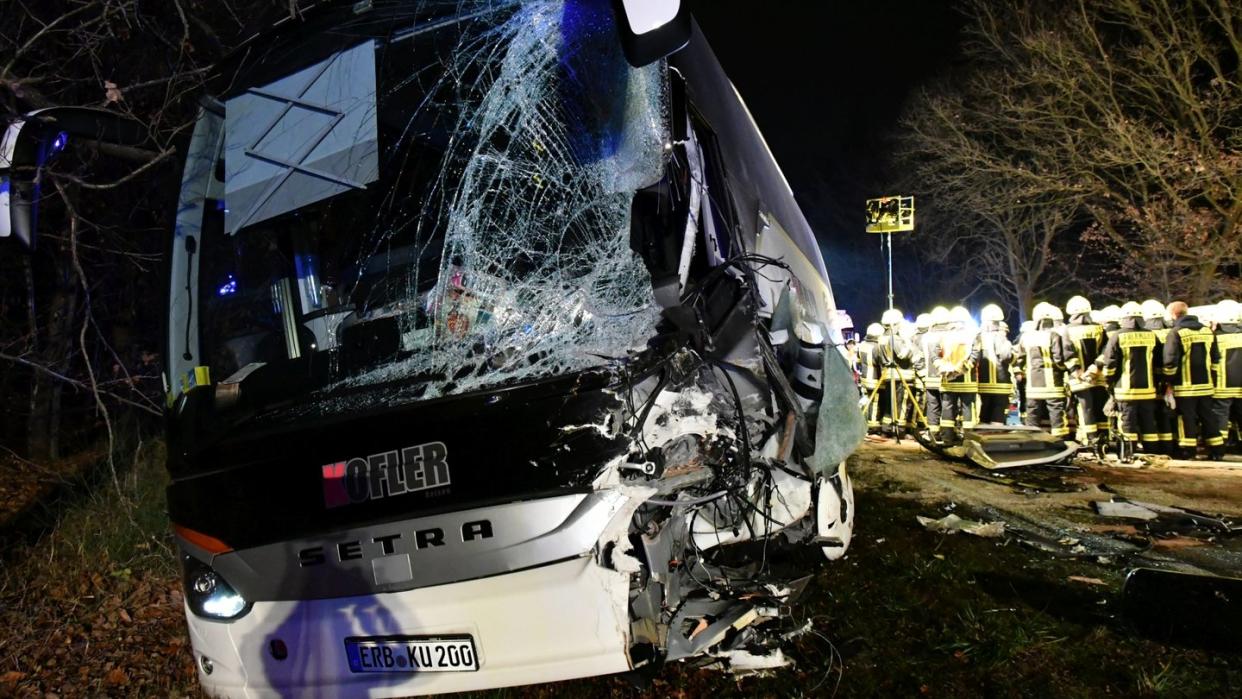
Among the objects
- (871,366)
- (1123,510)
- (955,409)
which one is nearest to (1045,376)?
(955,409)

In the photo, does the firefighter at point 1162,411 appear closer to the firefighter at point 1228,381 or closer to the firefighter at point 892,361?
the firefighter at point 1228,381

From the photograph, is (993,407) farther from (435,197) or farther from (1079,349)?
(435,197)

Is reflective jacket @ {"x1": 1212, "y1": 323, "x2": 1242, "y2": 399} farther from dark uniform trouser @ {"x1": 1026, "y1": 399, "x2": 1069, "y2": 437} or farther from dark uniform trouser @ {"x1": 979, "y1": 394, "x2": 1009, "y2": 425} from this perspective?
dark uniform trouser @ {"x1": 979, "y1": 394, "x2": 1009, "y2": 425}

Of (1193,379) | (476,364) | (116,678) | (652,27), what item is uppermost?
(652,27)

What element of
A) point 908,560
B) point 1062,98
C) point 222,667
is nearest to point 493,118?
point 222,667

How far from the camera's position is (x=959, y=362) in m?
9.70

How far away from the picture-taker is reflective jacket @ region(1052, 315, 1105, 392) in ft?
27.3

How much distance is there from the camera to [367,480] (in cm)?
219

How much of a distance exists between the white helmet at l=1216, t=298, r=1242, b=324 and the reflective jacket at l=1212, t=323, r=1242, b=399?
289 millimetres

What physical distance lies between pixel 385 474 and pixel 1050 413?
9526 millimetres

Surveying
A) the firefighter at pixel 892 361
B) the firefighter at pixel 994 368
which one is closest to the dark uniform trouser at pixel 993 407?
the firefighter at pixel 994 368

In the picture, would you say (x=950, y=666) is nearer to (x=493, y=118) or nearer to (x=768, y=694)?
(x=768, y=694)

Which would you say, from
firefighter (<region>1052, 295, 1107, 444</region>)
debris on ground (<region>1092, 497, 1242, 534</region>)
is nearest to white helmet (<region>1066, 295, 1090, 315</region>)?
firefighter (<region>1052, 295, 1107, 444</region>)

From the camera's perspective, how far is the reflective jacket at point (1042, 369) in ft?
28.6
